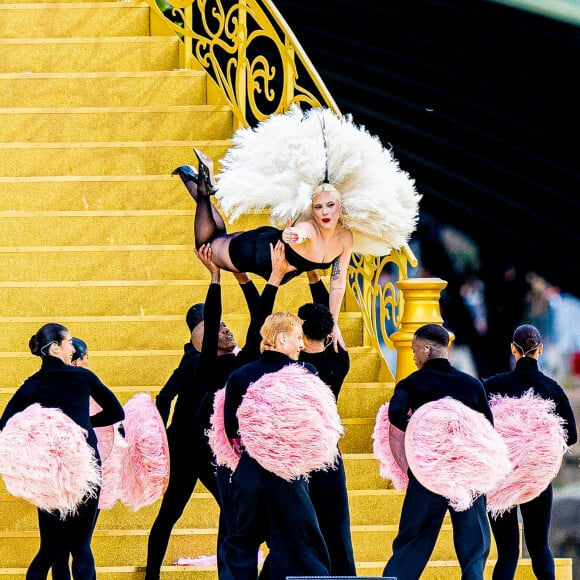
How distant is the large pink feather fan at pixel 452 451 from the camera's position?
242 inches

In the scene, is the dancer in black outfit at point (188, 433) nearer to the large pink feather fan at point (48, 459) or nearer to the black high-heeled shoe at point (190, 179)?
the black high-heeled shoe at point (190, 179)

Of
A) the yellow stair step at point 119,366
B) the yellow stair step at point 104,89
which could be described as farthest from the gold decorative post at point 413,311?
the yellow stair step at point 104,89

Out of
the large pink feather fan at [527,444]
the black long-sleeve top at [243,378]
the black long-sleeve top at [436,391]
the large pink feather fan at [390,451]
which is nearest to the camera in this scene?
the black long-sleeve top at [243,378]

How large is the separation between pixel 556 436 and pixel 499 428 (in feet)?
0.87

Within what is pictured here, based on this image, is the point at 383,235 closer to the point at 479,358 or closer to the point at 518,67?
the point at 518,67

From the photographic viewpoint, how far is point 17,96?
10.5 m

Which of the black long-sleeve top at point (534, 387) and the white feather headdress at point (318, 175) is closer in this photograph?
the white feather headdress at point (318, 175)

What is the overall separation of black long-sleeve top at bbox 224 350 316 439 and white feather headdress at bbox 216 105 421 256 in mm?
775

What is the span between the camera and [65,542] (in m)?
6.39

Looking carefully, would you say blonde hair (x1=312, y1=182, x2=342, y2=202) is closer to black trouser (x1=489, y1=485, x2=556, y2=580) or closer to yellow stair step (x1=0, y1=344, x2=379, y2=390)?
black trouser (x1=489, y1=485, x2=556, y2=580)

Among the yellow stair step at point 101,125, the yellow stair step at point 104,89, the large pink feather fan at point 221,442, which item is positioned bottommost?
the large pink feather fan at point 221,442

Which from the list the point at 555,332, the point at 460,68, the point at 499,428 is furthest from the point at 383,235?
the point at 555,332

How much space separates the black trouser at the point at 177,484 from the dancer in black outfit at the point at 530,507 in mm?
1380

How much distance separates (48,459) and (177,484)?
0.76 m
